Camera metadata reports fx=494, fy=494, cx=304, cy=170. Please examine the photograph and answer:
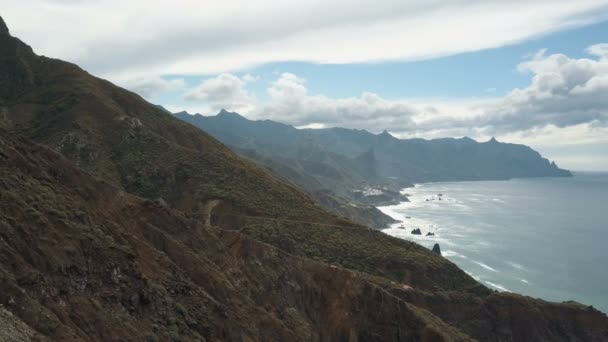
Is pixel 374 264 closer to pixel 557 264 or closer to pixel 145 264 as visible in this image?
pixel 145 264

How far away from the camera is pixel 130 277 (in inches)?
859

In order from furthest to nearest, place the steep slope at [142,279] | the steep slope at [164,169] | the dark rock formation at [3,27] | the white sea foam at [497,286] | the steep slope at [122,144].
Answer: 1. the white sea foam at [497,286]
2. the dark rock formation at [3,27]
3. the steep slope at [122,144]
4. the steep slope at [164,169]
5. the steep slope at [142,279]

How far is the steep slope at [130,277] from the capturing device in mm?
17797

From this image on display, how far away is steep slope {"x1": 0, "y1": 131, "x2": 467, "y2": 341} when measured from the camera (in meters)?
17.8

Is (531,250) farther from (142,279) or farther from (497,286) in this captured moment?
(142,279)

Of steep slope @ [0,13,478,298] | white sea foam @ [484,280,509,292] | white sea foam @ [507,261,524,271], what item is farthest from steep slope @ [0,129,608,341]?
white sea foam @ [507,261,524,271]

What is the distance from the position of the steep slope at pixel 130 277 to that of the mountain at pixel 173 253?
8cm

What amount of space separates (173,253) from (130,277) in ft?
21.6

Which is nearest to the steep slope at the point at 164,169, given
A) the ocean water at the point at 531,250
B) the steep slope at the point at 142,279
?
the steep slope at the point at 142,279

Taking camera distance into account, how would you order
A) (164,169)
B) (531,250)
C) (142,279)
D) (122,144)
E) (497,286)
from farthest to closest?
(531,250), (497,286), (122,144), (164,169), (142,279)

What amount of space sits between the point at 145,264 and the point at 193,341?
14.9 ft

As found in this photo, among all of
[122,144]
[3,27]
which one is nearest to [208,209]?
[122,144]

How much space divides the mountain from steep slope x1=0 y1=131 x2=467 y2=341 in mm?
83

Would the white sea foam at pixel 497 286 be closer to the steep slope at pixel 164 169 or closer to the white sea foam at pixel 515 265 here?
the white sea foam at pixel 515 265
